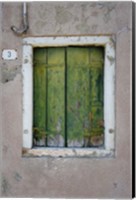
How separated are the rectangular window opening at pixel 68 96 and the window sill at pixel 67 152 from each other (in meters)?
0.11

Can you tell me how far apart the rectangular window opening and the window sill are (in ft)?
0.36

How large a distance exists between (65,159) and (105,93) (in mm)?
944

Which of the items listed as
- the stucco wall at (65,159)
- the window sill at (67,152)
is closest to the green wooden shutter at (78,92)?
the window sill at (67,152)

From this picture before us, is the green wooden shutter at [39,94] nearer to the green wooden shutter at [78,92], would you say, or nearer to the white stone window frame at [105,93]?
the white stone window frame at [105,93]

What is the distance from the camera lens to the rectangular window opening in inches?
156

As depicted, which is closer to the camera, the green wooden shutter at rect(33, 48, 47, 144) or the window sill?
the window sill

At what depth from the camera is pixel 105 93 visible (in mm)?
3842

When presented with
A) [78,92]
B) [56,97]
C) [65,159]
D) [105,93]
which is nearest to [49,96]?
[56,97]

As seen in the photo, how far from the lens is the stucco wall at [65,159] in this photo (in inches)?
149

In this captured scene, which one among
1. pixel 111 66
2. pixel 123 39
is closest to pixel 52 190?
pixel 111 66

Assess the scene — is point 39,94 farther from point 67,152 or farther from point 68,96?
point 67,152

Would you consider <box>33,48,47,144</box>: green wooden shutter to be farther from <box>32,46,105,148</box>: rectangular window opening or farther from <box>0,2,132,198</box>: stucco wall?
<box>0,2,132,198</box>: stucco wall

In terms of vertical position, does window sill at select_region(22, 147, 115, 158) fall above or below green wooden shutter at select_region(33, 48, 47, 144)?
below

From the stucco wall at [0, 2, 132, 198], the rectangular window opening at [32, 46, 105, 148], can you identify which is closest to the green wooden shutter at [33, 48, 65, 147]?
the rectangular window opening at [32, 46, 105, 148]
